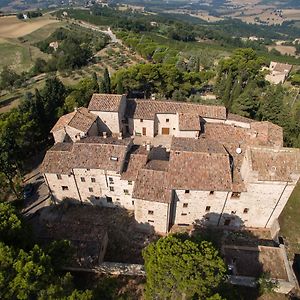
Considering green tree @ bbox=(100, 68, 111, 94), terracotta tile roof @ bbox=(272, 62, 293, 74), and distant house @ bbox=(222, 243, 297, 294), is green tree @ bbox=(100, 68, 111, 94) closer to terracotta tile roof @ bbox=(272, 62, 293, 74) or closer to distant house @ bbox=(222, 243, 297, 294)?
distant house @ bbox=(222, 243, 297, 294)

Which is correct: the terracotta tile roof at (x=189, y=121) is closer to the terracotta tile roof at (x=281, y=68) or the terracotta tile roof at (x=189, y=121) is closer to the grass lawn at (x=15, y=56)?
the terracotta tile roof at (x=281, y=68)

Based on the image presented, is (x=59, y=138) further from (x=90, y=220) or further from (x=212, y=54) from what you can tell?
(x=212, y=54)

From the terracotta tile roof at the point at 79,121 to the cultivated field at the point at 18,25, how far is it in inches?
5657

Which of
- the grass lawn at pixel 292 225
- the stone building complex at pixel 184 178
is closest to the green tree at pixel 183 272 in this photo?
the stone building complex at pixel 184 178

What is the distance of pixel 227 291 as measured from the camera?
85.4 feet

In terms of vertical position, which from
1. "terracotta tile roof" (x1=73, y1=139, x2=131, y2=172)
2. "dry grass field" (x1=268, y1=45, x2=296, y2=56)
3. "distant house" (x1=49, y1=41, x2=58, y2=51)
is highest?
"terracotta tile roof" (x1=73, y1=139, x2=131, y2=172)

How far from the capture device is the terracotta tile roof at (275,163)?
32.3 m

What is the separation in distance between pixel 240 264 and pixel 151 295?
14.0 m

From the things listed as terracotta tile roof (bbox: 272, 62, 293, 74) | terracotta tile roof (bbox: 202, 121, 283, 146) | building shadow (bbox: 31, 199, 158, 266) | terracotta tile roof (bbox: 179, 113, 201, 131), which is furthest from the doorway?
terracotta tile roof (bbox: 272, 62, 293, 74)

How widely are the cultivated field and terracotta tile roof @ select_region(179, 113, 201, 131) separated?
153652 mm

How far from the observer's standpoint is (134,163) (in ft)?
123

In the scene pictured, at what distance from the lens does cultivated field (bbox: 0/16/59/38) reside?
163500mm

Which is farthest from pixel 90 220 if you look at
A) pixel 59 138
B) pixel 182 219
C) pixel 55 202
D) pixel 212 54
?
pixel 212 54

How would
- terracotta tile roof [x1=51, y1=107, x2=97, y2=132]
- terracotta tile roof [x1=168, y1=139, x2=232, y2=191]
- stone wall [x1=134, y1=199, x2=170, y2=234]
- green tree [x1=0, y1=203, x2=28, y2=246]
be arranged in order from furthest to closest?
terracotta tile roof [x1=51, y1=107, x2=97, y2=132] → stone wall [x1=134, y1=199, x2=170, y2=234] → terracotta tile roof [x1=168, y1=139, x2=232, y2=191] → green tree [x1=0, y1=203, x2=28, y2=246]
